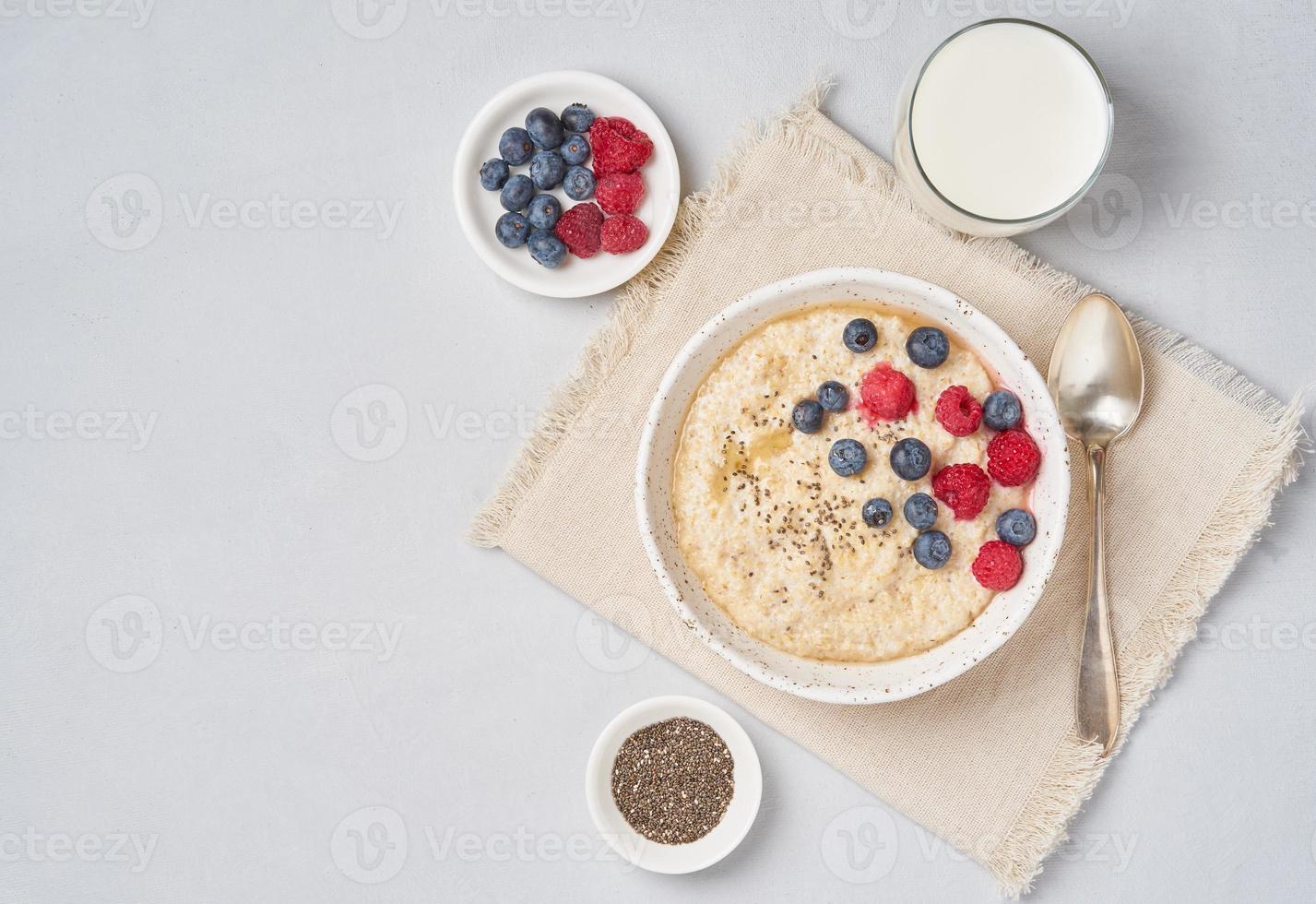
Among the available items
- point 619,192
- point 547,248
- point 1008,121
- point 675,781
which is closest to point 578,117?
point 619,192

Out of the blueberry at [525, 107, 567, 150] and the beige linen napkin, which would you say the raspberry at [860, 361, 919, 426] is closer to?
the beige linen napkin

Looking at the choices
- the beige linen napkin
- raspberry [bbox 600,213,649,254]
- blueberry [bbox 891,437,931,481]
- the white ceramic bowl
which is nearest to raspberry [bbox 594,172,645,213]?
raspberry [bbox 600,213,649,254]

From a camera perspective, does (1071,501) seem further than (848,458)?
Yes

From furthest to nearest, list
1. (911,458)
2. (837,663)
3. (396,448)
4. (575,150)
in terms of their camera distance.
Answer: (396,448) → (575,150) → (837,663) → (911,458)

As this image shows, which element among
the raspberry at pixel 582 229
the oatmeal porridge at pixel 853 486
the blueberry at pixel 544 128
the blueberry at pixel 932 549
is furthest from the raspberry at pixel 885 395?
the blueberry at pixel 544 128

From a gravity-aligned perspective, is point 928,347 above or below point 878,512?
above

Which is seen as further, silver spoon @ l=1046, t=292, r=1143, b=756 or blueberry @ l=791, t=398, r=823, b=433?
silver spoon @ l=1046, t=292, r=1143, b=756

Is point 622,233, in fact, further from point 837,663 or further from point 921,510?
point 837,663
